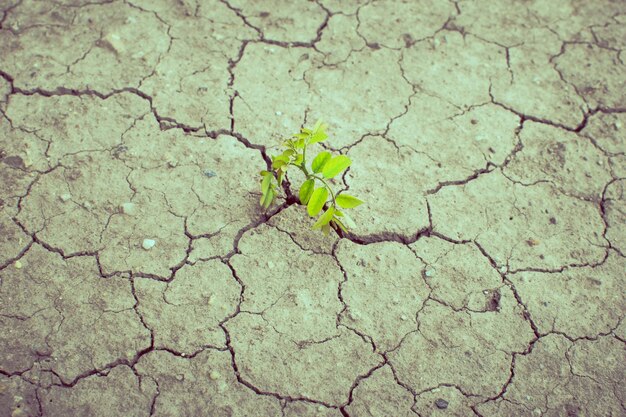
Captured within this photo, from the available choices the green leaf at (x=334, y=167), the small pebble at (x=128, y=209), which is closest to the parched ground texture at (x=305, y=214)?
the small pebble at (x=128, y=209)

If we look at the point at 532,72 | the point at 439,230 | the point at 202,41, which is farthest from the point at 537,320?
the point at 202,41

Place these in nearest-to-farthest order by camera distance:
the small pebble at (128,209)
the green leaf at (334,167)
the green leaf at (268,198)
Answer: the green leaf at (334,167) < the green leaf at (268,198) < the small pebble at (128,209)

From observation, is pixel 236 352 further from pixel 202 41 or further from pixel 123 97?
pixel 202 41

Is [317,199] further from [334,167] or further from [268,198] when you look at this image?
[268,198]

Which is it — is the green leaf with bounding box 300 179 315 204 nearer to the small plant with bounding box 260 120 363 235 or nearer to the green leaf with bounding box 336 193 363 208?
the small plant with bounding box 260 120 363 235

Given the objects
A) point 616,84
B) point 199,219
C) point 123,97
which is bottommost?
point 199,219

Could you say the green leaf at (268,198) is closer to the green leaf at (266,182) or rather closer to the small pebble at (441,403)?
the green leaf at (266,182)

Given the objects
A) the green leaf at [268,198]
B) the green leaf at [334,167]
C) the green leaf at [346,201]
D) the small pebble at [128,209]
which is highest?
the green leaf at [334,167]

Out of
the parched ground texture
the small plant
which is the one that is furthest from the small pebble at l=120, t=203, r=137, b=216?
the small plant

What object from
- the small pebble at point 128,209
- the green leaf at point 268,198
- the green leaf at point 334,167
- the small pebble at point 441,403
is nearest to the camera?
the small pebble at point 441,403
